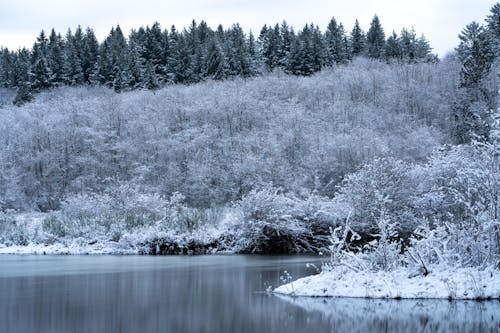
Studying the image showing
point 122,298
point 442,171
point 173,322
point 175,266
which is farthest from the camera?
point 442,171

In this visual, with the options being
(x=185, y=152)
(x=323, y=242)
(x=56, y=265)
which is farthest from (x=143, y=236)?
(x=185, y=152)

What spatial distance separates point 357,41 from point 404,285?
86.0 metres

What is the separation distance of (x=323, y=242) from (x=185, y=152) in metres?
29.0

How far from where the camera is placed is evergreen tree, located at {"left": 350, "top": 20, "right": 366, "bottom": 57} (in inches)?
3837

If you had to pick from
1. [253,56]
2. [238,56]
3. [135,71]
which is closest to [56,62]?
[135,71]

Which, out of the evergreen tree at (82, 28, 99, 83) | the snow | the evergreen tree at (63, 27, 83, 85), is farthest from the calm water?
the evergreen tree at (82, 28, 99, 83)

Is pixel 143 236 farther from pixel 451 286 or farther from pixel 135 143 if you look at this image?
pixel 135 143

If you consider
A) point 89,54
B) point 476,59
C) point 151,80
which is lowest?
point 476,59

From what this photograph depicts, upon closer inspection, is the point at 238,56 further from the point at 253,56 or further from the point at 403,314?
the point at 403,314

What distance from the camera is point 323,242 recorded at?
111ft

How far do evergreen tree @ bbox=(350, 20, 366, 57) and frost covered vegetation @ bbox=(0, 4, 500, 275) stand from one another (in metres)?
3.96

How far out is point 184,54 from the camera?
9175cm

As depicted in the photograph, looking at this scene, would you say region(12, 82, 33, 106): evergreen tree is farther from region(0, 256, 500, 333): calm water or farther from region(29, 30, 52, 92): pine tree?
region(0, 256, 500, 333): calm water

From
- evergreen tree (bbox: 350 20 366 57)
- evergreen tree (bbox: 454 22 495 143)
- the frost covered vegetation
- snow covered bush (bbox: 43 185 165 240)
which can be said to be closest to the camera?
the frost covered vegetation
